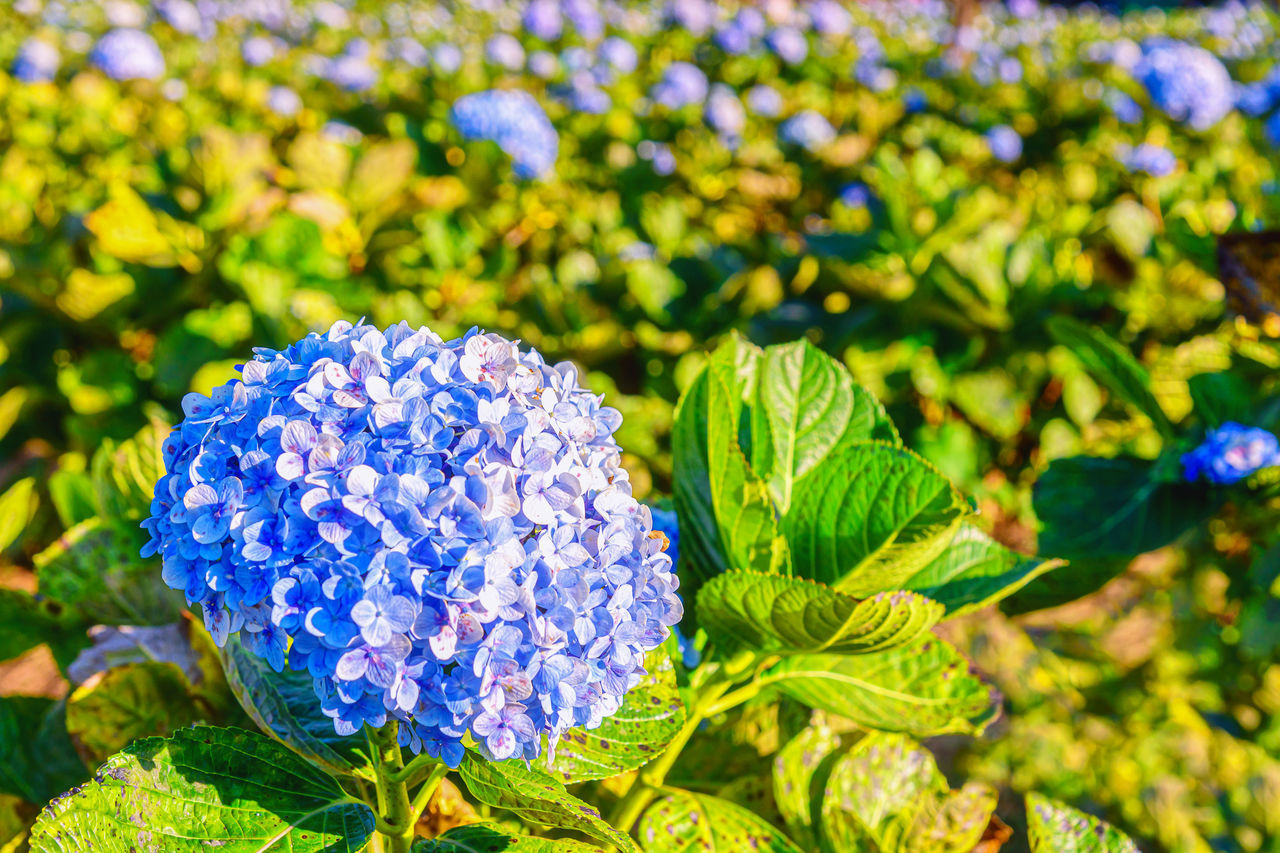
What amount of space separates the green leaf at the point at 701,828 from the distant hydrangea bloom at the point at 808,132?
3892 mm

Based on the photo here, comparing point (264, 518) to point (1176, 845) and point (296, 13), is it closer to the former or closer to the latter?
point (1176, 845)

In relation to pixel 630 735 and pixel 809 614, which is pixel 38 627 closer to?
pixel 630 735

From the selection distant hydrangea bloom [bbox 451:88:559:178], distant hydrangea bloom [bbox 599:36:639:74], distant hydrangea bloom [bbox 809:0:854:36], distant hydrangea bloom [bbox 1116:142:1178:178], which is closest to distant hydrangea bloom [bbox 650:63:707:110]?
distant hydrangea bloom [bbox 599:36:639:74]

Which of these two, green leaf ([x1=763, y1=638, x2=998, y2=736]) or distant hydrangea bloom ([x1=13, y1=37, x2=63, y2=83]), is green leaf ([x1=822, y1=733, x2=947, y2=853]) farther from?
distant hydrangea bloom ([x1=13, y1=37, x2=63, y2=83])

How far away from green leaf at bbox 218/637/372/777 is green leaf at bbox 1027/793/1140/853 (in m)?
0.79

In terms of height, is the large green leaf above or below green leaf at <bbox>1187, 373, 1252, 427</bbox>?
below

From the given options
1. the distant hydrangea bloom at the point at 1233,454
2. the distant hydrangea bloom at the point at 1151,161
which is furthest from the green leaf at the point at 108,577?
the distant hydrangea bloom at the point at 1151,161

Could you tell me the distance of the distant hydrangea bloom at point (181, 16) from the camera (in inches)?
245

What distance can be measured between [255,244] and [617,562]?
1.95m

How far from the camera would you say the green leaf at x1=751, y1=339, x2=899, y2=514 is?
1147 mm

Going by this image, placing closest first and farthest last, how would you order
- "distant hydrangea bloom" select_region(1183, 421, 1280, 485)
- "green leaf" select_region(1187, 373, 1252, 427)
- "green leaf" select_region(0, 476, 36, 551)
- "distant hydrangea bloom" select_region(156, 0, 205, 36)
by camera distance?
"green leaf" select_region(0, 476, 36, 551), "distant hydrangea bloom" select_region(1183, 421, 1280, 485), "green leaf" select_region(1187, 373, 1252, 427), "distant hydrangea bloom" select_region(156, 0, 205, 36)

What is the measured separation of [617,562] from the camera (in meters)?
0.81

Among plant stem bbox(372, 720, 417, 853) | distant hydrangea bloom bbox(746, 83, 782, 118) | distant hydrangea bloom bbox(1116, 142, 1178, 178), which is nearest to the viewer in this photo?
plant stem bbox(372, 720, 417, 853)

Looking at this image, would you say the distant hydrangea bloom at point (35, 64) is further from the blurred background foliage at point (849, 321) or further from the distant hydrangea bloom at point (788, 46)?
the distant hydrangea bloom at point (788, 46)
